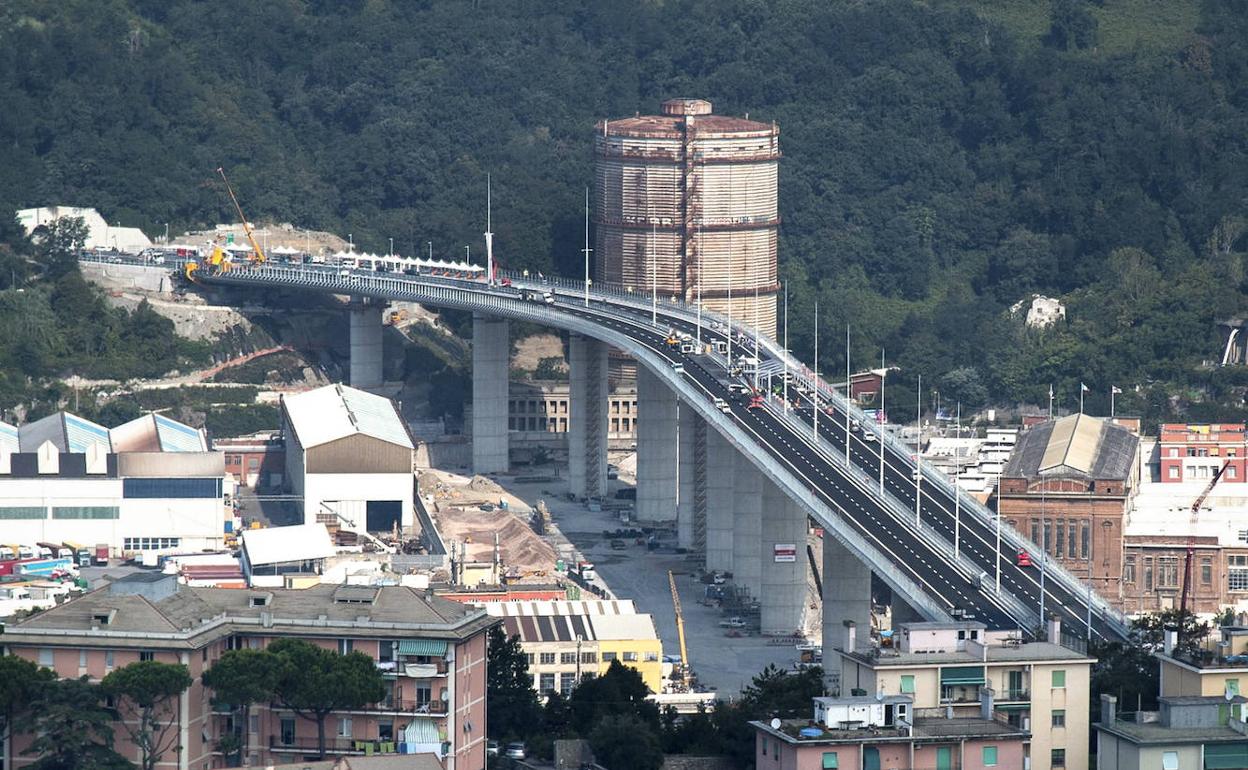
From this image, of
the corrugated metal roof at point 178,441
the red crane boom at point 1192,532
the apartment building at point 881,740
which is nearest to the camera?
the apartment building at point 881,740

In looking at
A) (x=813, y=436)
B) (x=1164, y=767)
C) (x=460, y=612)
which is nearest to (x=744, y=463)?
(x=813, y=436)

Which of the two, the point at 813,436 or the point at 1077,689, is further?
the point at 813,436

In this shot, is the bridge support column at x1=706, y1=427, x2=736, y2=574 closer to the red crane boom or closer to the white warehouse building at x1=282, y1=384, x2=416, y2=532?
the white warehouse building at x1=282, y1=384, x2=416, y2=532

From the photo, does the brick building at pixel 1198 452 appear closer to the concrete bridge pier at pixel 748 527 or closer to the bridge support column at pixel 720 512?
the bridge support column at pixel 720 512

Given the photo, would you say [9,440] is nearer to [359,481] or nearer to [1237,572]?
[359,481]

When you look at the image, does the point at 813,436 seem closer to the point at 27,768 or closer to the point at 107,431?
the point at 107,431

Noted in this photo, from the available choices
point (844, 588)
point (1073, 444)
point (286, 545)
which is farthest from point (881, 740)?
point (1073, 444)

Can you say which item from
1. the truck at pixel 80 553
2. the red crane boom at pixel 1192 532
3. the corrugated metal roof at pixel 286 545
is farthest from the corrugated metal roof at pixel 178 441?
the red crane boom at pixel 1192 532
